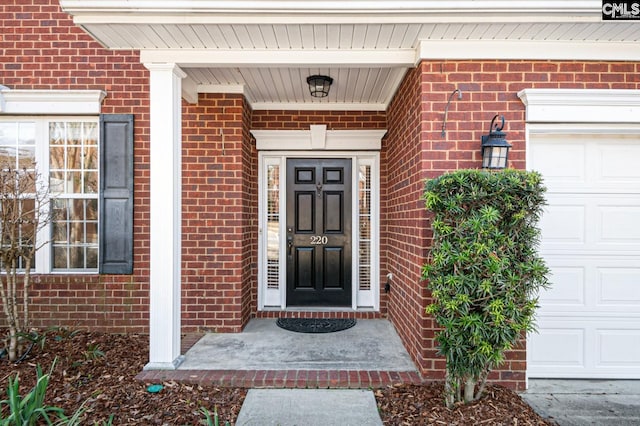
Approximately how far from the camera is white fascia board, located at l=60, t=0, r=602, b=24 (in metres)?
2.71

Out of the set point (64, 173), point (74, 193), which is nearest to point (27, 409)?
point (74, 193)

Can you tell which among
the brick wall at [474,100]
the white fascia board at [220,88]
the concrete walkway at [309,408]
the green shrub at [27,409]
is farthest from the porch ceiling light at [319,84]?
the green shrub at [27,409]

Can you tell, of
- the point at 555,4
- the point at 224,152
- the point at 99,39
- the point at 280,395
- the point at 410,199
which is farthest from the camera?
the point at 224,152

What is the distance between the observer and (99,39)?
3160mm

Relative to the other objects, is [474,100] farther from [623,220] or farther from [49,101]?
[49,101]

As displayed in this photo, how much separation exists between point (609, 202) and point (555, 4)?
5.76ft

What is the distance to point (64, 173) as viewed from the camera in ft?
14.5

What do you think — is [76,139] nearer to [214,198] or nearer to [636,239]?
[214,198]

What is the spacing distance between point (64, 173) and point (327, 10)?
366 centimetres

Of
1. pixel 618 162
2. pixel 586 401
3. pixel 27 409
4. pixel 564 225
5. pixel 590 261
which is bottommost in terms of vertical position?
pixel 586 401

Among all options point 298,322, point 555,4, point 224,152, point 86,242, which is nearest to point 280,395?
point 298,322

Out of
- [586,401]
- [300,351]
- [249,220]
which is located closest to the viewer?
[586,401]

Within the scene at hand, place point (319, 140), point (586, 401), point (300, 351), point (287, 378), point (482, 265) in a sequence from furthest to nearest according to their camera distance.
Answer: point (319, 140), point (300, 351), point (287, 378), point (586, 401), point (482, 265)

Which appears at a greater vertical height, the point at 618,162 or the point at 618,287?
the point at 618,162
